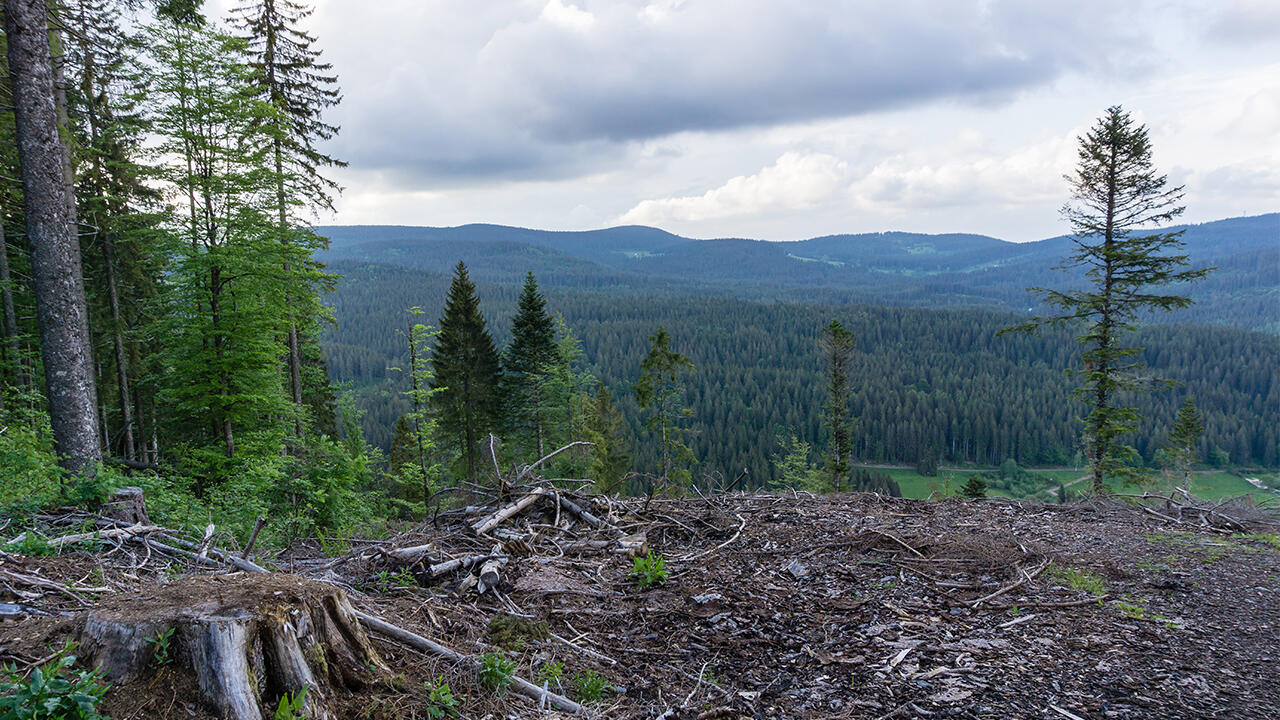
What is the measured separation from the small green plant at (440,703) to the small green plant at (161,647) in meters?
1.18

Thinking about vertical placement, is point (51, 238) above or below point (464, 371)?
above

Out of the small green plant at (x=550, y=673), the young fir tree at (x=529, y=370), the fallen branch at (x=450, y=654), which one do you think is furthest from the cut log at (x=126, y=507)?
the young fir tree at (x=529, y=370)

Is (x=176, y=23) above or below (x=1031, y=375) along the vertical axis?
above

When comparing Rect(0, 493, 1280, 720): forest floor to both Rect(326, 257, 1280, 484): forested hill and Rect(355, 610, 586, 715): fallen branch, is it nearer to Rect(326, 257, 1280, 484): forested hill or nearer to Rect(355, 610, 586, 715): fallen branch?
Rect(355, 610, 586, 715): fallen branch

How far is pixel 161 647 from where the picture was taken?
2.62m

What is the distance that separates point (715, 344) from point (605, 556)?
5178 inches

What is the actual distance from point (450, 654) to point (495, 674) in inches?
14.2

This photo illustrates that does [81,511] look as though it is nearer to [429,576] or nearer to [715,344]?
[429,576]

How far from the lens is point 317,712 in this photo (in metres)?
2.81

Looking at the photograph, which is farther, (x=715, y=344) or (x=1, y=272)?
(x=715, y=344)

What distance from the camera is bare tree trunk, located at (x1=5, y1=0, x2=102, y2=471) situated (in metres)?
6.76

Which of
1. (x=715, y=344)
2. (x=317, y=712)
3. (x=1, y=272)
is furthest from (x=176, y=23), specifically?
(x=715, y=344)

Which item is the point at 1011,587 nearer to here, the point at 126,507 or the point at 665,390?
the point at 126,507

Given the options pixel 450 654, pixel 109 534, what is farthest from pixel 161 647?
pixel 109 534
